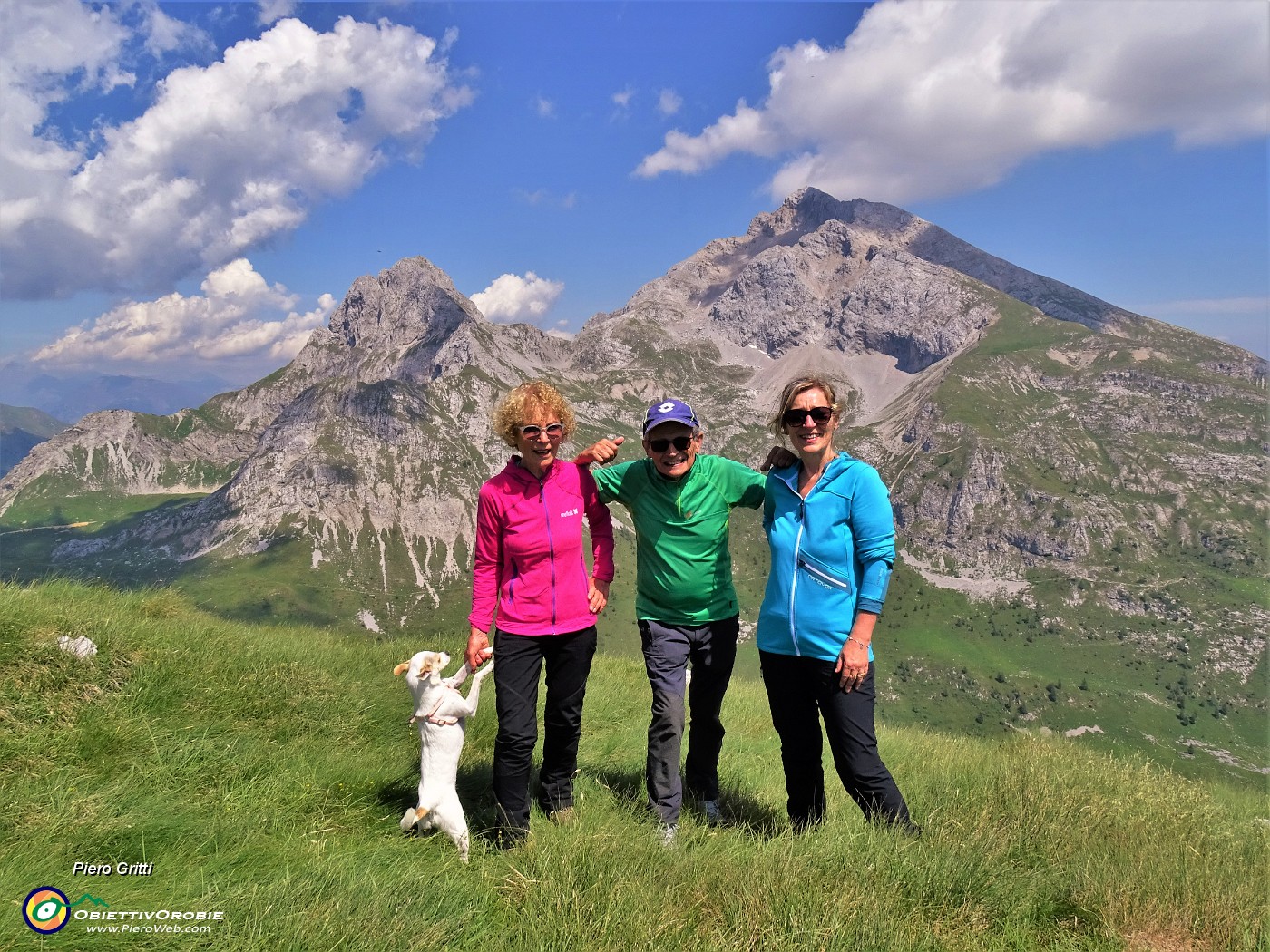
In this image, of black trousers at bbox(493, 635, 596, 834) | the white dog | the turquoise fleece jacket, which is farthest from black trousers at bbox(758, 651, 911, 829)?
the white dog

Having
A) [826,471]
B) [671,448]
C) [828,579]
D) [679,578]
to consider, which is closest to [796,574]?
[828,579]

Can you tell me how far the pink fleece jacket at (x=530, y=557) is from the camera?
17.7 ft

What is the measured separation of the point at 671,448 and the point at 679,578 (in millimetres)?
1140

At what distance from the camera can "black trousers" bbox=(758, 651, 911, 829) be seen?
519 cm

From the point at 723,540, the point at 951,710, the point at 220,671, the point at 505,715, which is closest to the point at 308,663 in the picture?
the point at 220,671

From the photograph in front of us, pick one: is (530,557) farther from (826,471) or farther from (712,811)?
(712,811)

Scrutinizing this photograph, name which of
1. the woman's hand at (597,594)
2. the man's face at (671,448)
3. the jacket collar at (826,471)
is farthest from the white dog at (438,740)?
the jacket collar at (826,471)

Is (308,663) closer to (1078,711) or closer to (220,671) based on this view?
(220,671)

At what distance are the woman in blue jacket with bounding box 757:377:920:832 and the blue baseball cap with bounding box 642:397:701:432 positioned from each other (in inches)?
30.3

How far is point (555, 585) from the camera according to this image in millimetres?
5438

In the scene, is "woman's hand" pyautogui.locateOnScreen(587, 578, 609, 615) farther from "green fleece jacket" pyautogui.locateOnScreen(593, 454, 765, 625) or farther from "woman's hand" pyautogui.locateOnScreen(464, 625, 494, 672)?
"woman's hand" pyautogui.locateOnScreen(464, 625, 494, 672)

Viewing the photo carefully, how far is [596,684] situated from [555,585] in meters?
5.42

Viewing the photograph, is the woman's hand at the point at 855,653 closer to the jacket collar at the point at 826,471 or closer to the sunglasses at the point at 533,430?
the jacket collar at the point at 826,471

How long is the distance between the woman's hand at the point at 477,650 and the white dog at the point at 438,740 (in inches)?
3.1
